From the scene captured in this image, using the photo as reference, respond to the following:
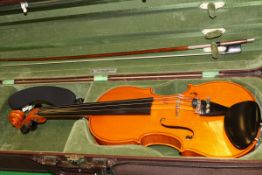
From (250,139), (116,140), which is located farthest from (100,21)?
(250,139)

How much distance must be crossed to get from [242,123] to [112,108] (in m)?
0.70

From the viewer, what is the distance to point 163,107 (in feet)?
5.72

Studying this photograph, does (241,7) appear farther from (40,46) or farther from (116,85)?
(40,46)

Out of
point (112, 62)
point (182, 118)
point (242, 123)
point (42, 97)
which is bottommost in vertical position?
point (242, 123)

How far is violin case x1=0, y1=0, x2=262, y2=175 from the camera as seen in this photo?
166 centimetres

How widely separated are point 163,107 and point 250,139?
49cm

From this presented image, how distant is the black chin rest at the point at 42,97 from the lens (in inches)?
82.7

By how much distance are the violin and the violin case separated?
7cm

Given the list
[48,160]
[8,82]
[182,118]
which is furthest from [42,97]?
[182,118]

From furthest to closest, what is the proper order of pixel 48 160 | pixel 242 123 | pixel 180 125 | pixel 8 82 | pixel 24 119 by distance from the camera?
pixel 8 82 → pixel 24 119 → pixel 48 160 → pixel 180 125 → pixel 242 123

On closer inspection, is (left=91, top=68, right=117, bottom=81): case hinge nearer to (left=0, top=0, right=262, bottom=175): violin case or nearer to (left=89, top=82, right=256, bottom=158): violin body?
(left=0, top=0, right=262, bottom=175): violin case

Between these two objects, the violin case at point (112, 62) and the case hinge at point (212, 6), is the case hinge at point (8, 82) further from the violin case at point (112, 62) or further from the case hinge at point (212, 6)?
the case hinge at point (212, 6)

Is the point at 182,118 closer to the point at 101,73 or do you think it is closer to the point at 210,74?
the point at 210,74

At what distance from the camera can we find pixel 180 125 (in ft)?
5.37
